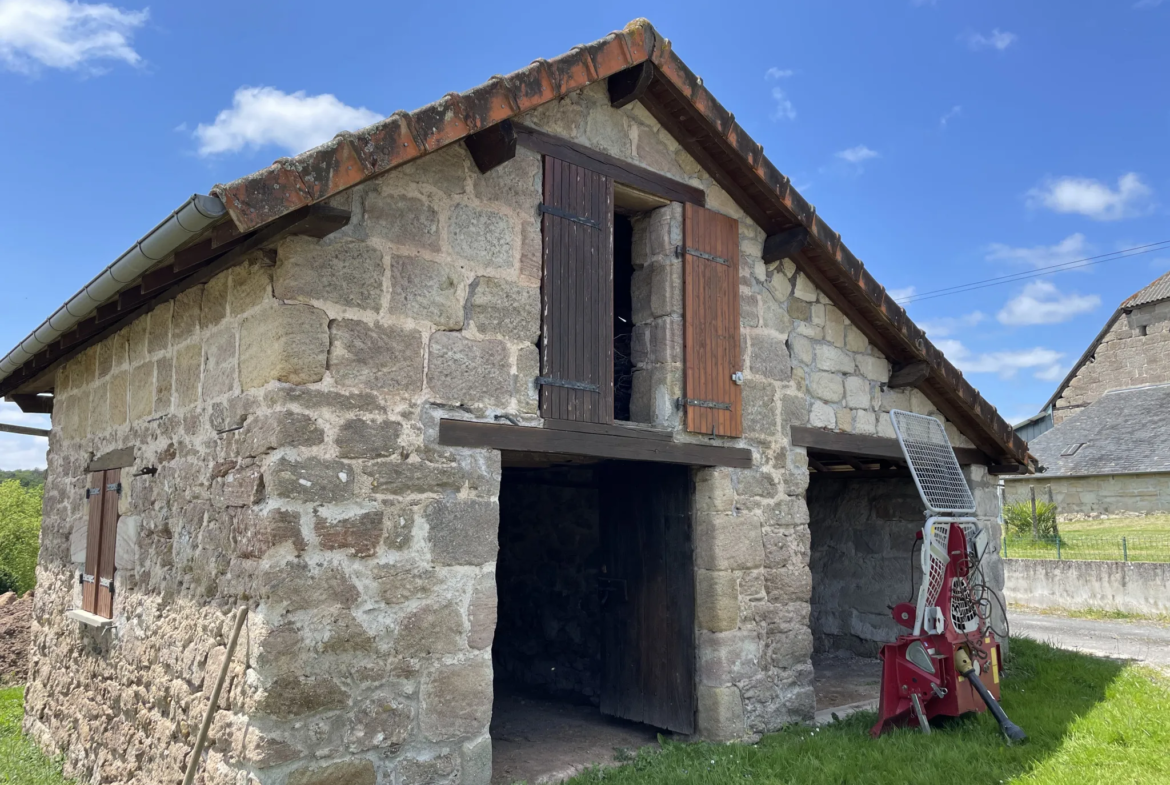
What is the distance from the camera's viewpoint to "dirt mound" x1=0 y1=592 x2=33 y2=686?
9000 millimetres

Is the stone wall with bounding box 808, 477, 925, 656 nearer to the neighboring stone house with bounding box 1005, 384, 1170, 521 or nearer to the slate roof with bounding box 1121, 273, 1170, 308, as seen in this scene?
the neighboring stone house with bounding box 1005, 384, 1170, 521

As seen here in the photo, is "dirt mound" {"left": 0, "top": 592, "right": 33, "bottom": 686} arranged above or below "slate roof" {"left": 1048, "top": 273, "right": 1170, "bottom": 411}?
below

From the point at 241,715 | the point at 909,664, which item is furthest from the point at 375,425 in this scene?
the point at 909,664

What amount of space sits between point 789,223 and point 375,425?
11.8 ft

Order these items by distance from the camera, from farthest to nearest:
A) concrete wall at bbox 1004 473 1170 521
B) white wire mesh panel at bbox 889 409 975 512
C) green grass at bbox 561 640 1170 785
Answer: concrete wall at bbox 1004 473 1170 521
white wire mesh panel at bbox 889 409 975 512
green grass at bbox 561 640 1170 785

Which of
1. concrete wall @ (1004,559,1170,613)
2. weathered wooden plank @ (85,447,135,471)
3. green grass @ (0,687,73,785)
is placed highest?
weathered wooden plank @ (85,447,135,471)

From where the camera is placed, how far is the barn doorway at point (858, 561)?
27.1 ft

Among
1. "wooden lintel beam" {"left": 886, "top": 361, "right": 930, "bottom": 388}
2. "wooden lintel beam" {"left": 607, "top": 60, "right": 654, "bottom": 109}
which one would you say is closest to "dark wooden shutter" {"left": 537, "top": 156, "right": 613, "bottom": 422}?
"wooden lintel beam" {"left": 607, "top": 60, "right": 654, "bottom": 109}

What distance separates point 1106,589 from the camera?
1265 cm

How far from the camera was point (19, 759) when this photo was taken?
247 inches

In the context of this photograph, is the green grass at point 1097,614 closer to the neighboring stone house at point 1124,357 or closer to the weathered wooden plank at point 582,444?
the weathered wooden plank at point 582,444

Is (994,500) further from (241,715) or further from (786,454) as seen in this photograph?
(241,715)

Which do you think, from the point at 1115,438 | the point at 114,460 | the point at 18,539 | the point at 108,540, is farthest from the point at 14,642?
the point at 1115,438

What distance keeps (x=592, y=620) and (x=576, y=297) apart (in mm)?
3484
